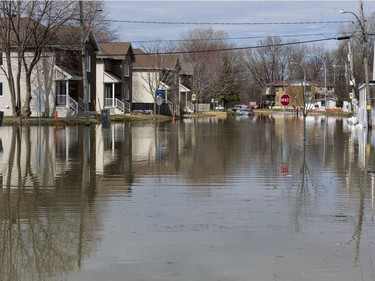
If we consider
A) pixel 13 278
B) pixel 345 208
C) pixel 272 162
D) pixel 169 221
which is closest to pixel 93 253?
pixel 13 278

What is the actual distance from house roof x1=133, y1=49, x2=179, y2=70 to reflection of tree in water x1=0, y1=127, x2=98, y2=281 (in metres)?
61.4

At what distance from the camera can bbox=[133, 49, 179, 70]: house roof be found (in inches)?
2899

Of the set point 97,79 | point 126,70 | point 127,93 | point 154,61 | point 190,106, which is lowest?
point 190,106

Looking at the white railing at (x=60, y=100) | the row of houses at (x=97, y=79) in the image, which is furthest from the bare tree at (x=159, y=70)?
the white railing at (x=60, y=100)

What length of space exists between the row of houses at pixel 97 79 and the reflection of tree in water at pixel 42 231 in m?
19.4

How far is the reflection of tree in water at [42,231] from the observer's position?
21.8 ft

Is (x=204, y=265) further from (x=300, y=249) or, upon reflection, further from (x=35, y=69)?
(x=35, y=69)

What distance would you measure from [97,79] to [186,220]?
5652cm

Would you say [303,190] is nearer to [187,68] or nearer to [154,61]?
[154,61]

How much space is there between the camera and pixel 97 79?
211ft

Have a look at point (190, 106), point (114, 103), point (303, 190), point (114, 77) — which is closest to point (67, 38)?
point (114, 77)

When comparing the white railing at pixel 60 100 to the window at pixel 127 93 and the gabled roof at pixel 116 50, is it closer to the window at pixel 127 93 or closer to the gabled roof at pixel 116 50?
the gabled roof at pixel 116 50

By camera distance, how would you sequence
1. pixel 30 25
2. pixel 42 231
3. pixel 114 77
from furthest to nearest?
pixel 114 77 → pixel 30 25 → pixel 42 231

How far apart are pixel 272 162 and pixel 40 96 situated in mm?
16062
